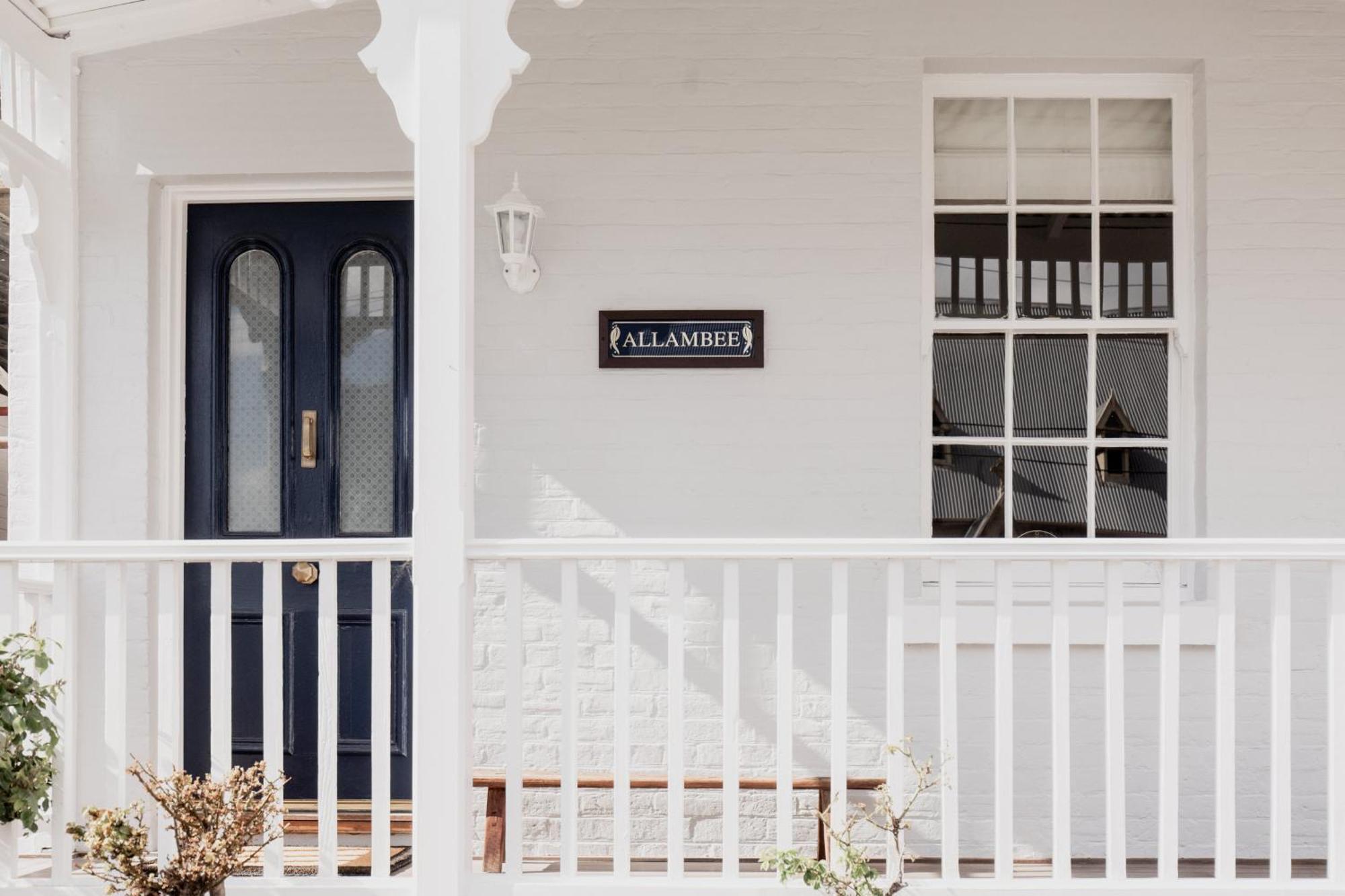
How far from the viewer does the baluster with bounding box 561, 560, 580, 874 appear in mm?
3082

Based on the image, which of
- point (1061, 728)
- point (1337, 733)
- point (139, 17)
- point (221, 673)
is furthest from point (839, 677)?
point (139, 17)

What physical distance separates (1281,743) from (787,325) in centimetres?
203

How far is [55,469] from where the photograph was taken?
412 cm

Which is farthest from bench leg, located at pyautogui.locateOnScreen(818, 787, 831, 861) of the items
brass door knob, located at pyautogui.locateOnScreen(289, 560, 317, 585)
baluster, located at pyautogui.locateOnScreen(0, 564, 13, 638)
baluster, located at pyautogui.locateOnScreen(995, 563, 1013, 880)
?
baluster, located at pyautogui.locateOnScreen(0, 564, 13, 638)

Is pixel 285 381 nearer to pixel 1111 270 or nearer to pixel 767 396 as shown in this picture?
pixel 767 396

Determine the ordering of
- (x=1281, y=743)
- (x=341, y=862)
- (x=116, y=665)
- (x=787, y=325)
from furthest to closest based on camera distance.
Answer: (x=787, y=325)
(x=341, y=862)
(x=116, y=665)
(x=1281, y=743)

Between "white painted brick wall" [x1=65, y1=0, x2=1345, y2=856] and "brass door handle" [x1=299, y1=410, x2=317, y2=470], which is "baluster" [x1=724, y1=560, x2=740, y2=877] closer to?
"white painted brick wall" [x1=65, y1=0, x2=1345, y2=856]

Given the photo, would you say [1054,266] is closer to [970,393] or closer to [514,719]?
[970,393]

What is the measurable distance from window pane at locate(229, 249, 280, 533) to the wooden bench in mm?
1318

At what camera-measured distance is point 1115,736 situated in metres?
3.04

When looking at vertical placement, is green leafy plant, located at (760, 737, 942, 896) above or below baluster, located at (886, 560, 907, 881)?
below

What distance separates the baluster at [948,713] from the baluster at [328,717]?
1621 mm

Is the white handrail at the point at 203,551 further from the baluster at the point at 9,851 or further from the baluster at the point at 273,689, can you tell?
the baluster at the point at 9,851

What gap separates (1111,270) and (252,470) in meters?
3.28
